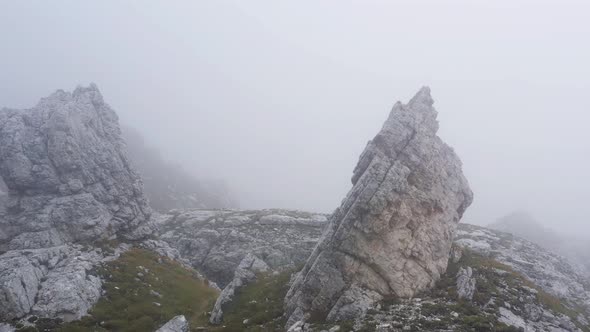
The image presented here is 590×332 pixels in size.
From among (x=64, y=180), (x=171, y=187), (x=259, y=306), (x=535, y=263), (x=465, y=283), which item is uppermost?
(x=465, y=283)

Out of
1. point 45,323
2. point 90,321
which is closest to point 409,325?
point 90,321

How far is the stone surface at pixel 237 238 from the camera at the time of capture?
191 feet

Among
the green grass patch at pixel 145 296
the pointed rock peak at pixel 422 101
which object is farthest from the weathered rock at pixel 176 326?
the pointed rock peak at pixel 422 101

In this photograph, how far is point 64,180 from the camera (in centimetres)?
5000

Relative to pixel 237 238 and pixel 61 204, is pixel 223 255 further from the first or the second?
pixel 61 204

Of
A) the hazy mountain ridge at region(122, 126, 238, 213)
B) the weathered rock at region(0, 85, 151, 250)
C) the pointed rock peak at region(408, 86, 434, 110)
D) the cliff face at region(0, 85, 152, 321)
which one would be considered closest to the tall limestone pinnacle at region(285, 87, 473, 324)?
the pointed rock peak at region(408, 86, 434, 110)

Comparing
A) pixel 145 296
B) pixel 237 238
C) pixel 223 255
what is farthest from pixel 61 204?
pixel 237 238

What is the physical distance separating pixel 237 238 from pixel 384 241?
35226 mm

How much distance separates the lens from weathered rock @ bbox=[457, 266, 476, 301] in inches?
1214

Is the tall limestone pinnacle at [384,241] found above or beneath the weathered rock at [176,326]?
above

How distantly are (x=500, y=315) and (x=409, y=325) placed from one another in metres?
7.76

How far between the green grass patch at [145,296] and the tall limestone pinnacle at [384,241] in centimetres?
1209

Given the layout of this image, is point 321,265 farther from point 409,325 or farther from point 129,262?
point 129,262

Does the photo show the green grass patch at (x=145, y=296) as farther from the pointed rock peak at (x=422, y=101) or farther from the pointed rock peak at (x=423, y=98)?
the pointed rock peak at (x=423, y=98)
